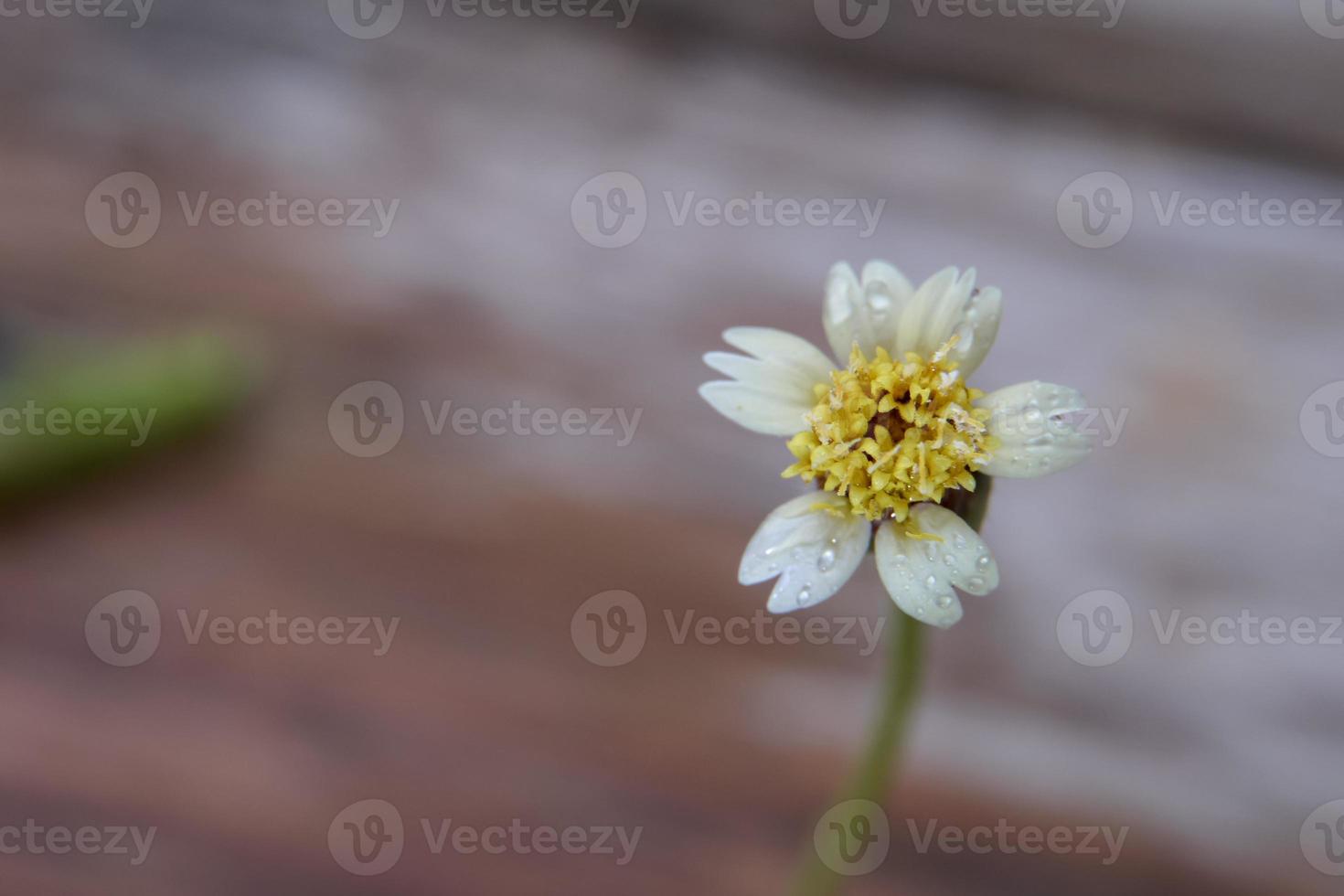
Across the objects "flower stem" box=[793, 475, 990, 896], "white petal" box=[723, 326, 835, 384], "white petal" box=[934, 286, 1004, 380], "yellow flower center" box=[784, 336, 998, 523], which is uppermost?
"white petal" box=[934, 286, 1004, 380]

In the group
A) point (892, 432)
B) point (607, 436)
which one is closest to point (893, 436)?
point (892, 432)

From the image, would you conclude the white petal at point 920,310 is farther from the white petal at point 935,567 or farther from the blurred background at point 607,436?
the blurred background at point 607,436

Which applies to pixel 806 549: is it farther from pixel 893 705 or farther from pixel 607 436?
pixel 607 436

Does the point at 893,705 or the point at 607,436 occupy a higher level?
the point at 607,436

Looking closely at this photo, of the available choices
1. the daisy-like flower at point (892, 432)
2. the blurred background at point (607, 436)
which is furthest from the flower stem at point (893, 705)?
the blurred background at point (607, 436)

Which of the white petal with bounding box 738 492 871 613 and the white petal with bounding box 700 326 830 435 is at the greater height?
the white petal with bounding box 700 326 830 435

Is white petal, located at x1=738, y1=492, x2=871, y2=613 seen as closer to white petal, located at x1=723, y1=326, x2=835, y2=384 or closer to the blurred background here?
white petal, located at x1=723, y1=326, x2=835, y2=384

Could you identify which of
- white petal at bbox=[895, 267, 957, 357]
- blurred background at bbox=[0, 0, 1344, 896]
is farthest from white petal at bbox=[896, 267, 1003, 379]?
blurred background at bbox=[0, 0, 1344, 896]
